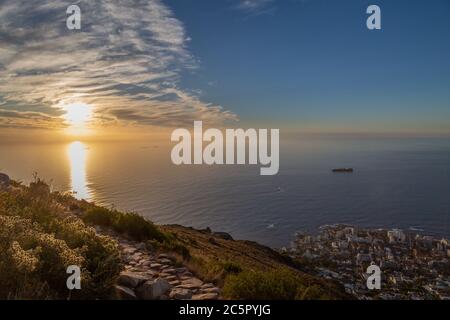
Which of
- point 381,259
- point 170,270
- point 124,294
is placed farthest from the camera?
point 381,259

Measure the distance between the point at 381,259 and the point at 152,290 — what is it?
52920 mm

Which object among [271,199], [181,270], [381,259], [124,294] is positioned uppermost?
[124,294]

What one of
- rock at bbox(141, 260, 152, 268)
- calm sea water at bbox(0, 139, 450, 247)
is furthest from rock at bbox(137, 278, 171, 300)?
calm sea water at bbox(0, 139, 450, 247)

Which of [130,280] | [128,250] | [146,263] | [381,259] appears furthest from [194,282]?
[381,259]

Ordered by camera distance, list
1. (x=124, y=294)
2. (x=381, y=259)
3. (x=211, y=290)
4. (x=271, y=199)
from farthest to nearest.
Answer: (x=271, y=199)
(x=381, y=259)
(x=211, y=290)
(x=124, y=294)

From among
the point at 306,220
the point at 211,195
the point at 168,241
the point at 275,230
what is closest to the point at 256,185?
the point at 211,195

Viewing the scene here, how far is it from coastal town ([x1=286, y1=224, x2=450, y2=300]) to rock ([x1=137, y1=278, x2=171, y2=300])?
29.9 m

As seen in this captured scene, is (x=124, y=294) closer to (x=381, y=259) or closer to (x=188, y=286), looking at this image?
(x=188, y=286)

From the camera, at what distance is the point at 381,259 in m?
49.4

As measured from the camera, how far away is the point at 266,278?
5.78 meters

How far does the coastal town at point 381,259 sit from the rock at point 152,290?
2992 cm

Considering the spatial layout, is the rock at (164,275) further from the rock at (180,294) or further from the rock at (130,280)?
the rock at (180,294)

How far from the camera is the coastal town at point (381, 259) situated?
36594 millimetres

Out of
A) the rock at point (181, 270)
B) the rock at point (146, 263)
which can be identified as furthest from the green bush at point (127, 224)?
the rock at point (181, 270)
